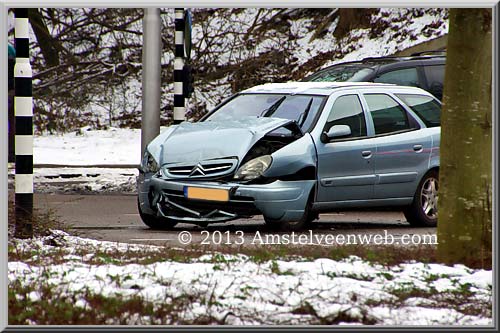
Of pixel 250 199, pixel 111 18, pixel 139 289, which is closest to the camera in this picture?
pixel 139 289

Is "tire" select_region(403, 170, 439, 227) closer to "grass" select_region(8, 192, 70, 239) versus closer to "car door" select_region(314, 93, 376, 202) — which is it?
"car door" select_region(314, 93, 376, 202)

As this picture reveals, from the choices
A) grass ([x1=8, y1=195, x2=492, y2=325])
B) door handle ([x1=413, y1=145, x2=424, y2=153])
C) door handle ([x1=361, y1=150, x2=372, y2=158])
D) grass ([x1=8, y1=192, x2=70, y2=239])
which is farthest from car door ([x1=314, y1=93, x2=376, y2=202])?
grass ([x1=8, y1=192, x2=70, y2=239])

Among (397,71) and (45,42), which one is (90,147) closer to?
(45,42)

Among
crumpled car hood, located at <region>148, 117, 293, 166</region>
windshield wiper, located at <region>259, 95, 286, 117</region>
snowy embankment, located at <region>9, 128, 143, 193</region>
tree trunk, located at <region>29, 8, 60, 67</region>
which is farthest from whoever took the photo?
snowy embankment, located at <region>9, 128, 143, 193</region>

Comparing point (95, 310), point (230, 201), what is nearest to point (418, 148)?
point (230, 201)

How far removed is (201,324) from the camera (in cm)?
614

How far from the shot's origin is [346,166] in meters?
8.68

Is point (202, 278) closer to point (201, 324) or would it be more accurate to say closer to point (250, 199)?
point (201, 324)

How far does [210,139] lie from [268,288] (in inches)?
89.5

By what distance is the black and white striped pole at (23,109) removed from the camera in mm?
8164

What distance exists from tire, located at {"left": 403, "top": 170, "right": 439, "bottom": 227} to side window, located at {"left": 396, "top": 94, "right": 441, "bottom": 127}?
2.07ft

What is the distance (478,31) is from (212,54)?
4366 mm

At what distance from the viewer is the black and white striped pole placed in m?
8.16

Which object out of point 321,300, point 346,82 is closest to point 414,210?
point 346,82
